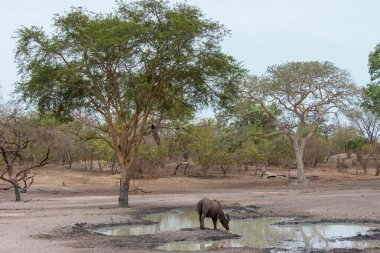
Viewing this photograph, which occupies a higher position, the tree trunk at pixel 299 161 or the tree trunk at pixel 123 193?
the tree trunk at pixel 299 161

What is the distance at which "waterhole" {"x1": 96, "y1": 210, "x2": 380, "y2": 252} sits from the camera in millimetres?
15245

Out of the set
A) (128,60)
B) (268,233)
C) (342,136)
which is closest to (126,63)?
(128,60)

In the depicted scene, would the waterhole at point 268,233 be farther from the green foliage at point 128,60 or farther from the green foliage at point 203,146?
the green foliage at point 203,146

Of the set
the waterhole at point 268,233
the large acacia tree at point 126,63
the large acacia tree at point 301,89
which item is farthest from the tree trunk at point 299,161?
the waterhole at point 268,233

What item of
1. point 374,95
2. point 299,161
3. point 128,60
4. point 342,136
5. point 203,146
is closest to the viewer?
point 128,60

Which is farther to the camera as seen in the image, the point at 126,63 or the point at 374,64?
the point at 374,64

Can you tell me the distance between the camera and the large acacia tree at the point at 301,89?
156 feet

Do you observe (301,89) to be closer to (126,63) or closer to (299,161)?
(299,161)

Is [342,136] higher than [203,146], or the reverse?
[342,136]

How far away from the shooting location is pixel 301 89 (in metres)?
49.3

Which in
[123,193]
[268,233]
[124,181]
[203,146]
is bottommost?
[268,233]

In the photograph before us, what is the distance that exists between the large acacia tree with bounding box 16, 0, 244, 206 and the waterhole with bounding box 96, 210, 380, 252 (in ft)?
22.3

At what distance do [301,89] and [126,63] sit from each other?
81.9 ft

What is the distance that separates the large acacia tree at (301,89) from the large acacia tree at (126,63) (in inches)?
787
